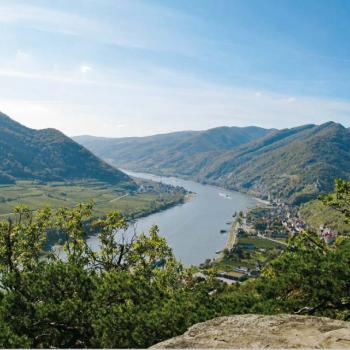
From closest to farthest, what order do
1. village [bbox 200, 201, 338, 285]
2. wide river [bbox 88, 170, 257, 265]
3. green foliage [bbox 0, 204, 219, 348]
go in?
green foliage [bbox 0, 204, 219, 348]
village [bbox 200, 201, 338, 285]
wide river [bbox 88, 170, 257, 265]

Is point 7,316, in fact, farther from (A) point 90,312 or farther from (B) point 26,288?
(A) point 90,312

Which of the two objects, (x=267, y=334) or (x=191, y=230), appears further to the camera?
(x=191, y=230)

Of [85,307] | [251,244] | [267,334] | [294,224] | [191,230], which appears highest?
[267,334]

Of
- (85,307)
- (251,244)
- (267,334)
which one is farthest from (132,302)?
(251,244)

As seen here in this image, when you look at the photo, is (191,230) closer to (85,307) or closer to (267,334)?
(85,307)

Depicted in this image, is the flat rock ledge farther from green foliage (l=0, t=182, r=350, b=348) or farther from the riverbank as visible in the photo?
the riverbank

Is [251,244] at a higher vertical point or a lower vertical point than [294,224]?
lower

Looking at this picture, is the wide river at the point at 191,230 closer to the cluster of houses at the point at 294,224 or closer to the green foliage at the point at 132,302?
the cluster of houses at the point at 294,224

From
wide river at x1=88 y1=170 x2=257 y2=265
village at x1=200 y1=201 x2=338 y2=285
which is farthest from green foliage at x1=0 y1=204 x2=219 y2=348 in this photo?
wide river at x1=88 y1=170 x2=257 y2=265

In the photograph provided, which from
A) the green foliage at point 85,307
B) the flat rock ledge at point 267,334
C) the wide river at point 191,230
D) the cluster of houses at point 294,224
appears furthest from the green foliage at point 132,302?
the cluster of houses at point 294,224
